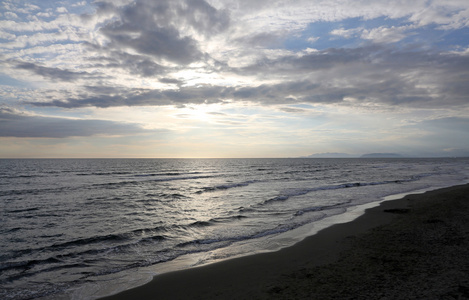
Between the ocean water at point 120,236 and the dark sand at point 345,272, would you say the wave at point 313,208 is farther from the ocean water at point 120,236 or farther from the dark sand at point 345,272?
the dark sand at point 345,272

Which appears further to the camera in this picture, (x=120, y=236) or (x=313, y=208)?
(x=313, y=208)

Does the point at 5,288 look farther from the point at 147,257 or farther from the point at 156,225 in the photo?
the point at 156,225

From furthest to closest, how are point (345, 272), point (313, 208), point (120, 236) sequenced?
point (313, 208) → point (120, 236) → point (345, 272)

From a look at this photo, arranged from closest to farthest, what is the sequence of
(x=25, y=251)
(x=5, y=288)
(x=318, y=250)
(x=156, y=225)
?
(x=5, y=288)
(x=318, y=250)
(x=25, y=251)
(x=156, y=225)

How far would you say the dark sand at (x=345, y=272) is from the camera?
6.08 metres

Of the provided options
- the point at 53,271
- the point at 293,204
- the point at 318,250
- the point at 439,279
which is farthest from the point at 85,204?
the point at 439,279

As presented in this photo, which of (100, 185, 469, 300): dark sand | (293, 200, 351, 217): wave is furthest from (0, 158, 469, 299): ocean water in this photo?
(100, 185, 469, 300): dark sand

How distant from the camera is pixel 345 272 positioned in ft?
23.9

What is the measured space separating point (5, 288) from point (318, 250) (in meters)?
9.66

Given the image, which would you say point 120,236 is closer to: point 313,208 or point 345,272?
point 345,272

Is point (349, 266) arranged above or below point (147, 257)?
above

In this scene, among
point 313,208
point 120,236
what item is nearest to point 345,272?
point 120,236

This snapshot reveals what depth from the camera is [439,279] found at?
634cm

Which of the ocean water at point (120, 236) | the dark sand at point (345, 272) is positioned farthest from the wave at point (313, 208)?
the dark sand at point (345, 272)
